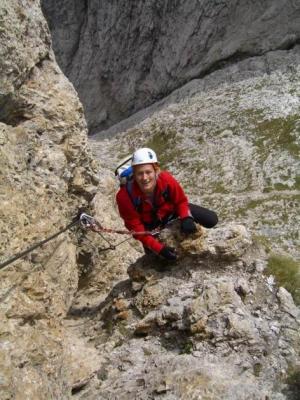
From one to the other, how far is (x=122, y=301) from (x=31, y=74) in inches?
275

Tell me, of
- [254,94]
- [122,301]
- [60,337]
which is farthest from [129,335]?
[254,94]

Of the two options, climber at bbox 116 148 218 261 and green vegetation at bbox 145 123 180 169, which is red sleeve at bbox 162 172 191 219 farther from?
green vegetation at bbox 145 123 180 169

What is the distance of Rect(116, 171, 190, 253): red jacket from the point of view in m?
11.9

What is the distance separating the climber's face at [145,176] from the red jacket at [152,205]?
1.03ft

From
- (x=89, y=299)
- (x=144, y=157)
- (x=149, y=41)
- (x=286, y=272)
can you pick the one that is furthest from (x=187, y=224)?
(x=149, y=41)

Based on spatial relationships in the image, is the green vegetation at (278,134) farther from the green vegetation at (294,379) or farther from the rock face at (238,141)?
the green vegetation at (294,379)

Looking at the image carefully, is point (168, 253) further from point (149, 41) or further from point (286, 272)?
point (149, 41)

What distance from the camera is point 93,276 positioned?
17.3m

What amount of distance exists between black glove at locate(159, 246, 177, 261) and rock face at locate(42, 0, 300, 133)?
140ft

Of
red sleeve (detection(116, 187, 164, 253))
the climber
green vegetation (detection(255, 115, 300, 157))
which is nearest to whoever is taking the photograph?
the climber

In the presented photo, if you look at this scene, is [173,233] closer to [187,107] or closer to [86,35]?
[187,107]

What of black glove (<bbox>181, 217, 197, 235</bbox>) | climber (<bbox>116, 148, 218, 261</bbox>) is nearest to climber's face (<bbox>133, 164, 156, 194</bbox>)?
climber (<bbox>116, 148, 218, 261</bbox>)

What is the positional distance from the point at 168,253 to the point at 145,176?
2308 millimetres

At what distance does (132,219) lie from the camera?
40.2 feet
